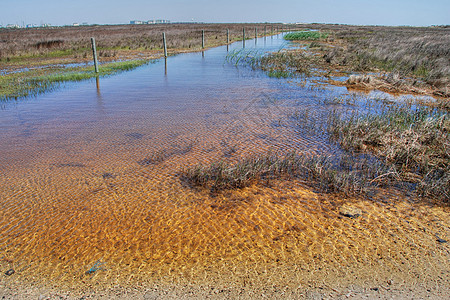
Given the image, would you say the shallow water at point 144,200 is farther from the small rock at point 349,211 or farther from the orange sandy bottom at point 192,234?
the small rock at point 349,211

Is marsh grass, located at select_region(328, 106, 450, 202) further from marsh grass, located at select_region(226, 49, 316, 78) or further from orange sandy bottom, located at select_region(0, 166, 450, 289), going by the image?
marsh grass, located at select_region(226, 49, 316, 78)

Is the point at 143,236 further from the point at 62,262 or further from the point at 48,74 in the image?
the point at 48,74

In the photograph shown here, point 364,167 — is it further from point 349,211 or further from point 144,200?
point 144,200

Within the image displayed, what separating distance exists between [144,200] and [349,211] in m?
2.87

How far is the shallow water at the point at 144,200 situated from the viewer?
3213 millimetres

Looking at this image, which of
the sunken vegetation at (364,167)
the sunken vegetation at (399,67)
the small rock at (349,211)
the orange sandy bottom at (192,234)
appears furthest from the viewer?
the sunken vegetation at (399,67)

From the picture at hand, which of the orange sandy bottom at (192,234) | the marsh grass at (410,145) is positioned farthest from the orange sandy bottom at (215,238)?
the marsh grass at (410,145)

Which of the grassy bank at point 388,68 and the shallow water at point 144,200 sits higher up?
the grassy bank at point 388,68

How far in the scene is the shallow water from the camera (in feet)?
10.5

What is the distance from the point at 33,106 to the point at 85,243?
25.5 ft

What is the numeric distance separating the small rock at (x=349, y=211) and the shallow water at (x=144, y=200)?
146mm

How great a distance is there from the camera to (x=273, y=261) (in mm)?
3182

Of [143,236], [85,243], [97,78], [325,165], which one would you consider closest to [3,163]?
[85,243]

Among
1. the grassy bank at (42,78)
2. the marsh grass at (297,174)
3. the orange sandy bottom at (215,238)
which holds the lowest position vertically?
the orange sandy bottom at (215,238)
